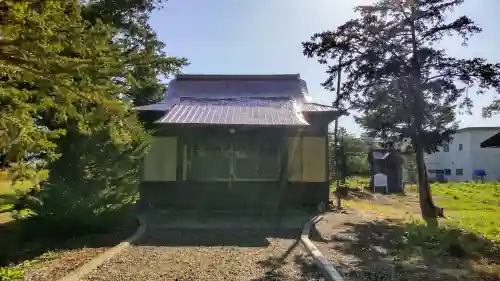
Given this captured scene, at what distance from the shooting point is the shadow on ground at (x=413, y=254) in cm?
593

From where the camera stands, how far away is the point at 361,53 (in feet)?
43.6

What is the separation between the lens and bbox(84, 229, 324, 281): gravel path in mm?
5875

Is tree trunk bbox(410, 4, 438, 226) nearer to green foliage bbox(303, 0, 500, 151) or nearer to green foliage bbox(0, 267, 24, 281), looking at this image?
green foliage bbox(303, 0, 500, 151)

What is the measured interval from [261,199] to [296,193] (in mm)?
1339

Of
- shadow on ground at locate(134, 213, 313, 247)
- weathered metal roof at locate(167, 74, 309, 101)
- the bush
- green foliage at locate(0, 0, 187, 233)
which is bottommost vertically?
shadow on ground at locate(134, 213, 313, 247)

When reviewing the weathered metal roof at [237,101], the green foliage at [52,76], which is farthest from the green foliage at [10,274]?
the weathered metal roof at [237,101]

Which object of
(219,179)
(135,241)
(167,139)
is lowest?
(135,241)

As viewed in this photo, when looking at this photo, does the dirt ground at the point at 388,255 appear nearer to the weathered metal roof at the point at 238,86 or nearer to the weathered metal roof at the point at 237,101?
the weathered metal roof at the point at 237,101

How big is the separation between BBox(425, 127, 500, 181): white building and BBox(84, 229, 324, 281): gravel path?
37.9 metres

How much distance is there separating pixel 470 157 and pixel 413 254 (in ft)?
139

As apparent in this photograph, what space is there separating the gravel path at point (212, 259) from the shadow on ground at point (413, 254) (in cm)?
84

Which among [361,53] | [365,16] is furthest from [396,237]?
[365,16]

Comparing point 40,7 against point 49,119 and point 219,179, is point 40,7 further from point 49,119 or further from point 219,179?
point 219,179

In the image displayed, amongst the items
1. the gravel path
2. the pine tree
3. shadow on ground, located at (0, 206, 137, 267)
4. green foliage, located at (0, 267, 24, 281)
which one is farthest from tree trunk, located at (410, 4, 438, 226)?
green foliage, located at (0, 267, 24, 281)
